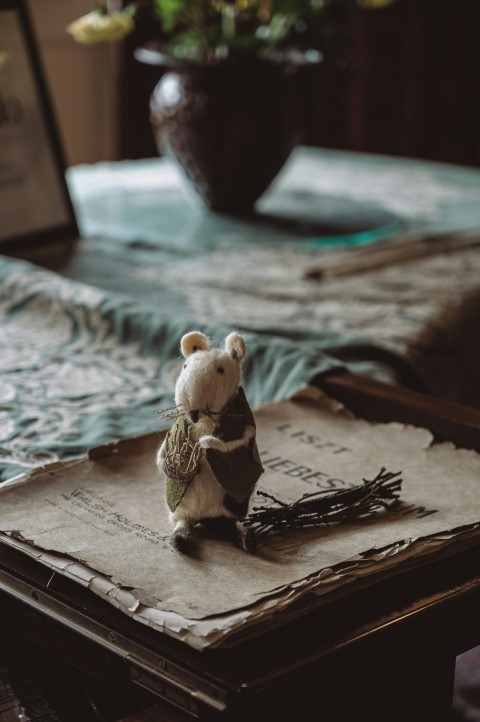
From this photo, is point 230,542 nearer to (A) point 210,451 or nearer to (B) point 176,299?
(A) point 210,451

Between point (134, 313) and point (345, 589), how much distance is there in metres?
0.56

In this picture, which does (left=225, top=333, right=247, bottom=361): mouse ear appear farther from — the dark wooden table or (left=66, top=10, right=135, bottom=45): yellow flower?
(left=66, top=10, right=135, bottom=45): yellow flower

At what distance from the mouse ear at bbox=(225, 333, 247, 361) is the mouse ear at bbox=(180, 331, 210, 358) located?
0.06 ft

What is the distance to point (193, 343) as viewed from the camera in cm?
58

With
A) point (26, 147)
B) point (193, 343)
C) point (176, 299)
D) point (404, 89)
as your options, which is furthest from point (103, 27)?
point (404, 89)

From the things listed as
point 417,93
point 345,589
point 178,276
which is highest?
point 345,589

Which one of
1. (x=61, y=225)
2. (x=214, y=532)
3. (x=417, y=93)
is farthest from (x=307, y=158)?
(x=214, y=532)

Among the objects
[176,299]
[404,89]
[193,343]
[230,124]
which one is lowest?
[404,89]

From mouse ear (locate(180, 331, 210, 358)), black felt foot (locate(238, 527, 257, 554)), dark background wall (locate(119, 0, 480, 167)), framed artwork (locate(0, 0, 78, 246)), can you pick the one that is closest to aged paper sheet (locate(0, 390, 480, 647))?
black felt foot (locate(238, 527, 257, 554))

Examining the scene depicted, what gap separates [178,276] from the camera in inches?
50.3

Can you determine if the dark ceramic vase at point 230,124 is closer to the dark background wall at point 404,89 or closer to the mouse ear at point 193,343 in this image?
the mouse ear at point 193,343

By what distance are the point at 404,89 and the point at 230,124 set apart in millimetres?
1811

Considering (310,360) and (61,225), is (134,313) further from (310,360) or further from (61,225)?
(61,225)

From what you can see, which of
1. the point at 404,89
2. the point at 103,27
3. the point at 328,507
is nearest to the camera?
the point at 328,507
